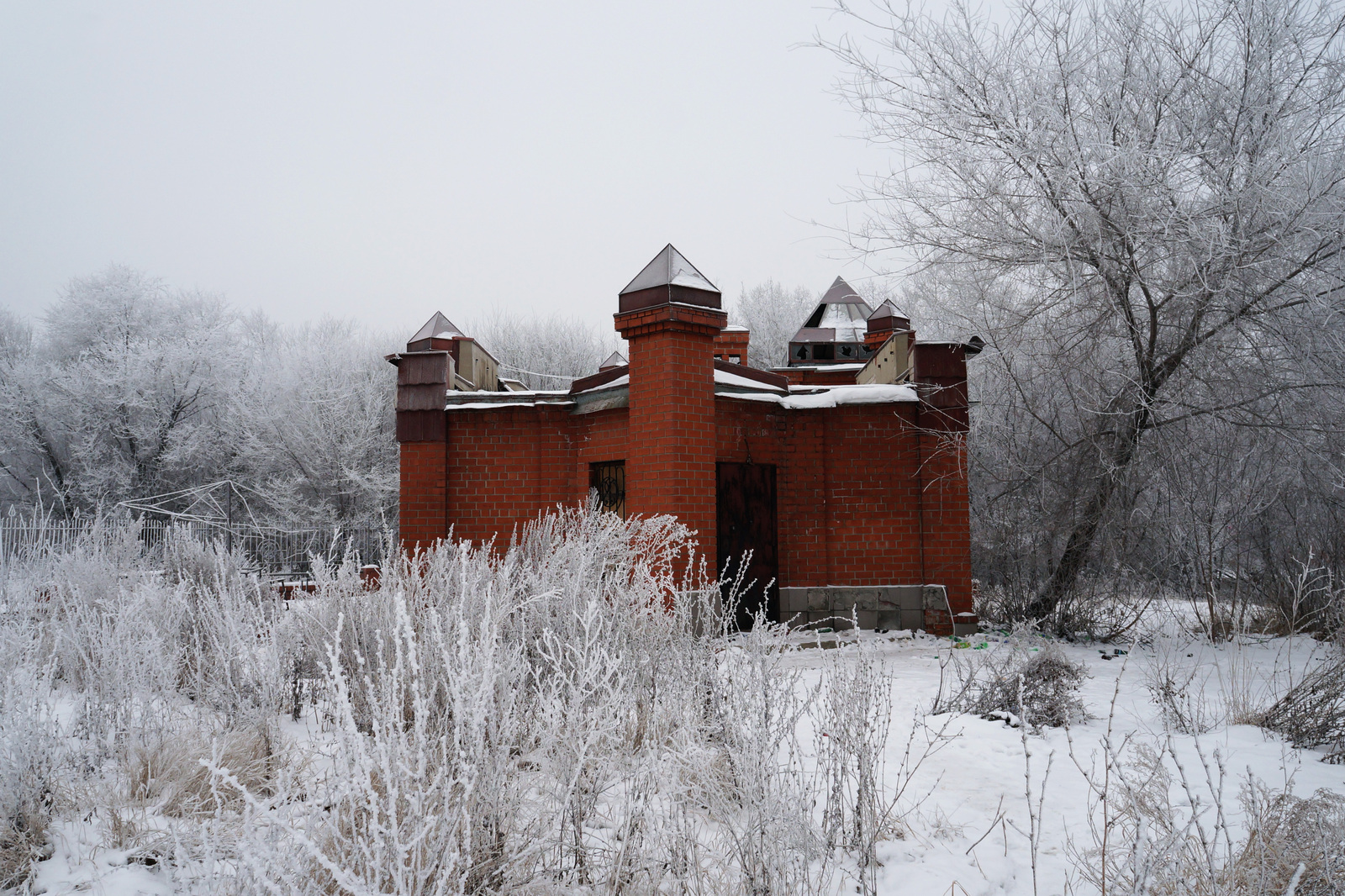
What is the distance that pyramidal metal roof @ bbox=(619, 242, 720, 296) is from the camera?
8.96m

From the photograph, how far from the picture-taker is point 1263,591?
1113cm

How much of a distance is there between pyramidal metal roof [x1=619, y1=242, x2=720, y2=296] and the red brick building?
2 cm

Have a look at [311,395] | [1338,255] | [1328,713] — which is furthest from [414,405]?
[311,395]

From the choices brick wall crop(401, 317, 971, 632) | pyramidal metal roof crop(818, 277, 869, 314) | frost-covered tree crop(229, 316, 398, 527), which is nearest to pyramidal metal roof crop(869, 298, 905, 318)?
pyramidal metal roof crop(818, 277, 869, 314)

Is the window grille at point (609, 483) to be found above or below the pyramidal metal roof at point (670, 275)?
below

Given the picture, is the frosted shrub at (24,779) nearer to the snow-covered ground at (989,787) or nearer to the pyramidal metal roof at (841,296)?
the snow-covered ground at (989,787)

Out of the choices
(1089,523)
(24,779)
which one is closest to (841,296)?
(1089,523)

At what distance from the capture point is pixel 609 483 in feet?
32.6

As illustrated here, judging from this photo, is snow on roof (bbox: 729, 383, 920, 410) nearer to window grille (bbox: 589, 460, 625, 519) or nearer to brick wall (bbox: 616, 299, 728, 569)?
brick wall (bbox: 616, 299, 728, 569)

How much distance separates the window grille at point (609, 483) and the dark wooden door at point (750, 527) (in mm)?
1265

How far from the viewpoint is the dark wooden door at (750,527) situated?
9.46 m

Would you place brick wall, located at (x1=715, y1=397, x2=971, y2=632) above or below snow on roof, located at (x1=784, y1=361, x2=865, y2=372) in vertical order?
below

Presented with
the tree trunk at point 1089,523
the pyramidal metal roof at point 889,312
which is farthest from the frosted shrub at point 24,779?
the pyramidal metal roof at point 889,312

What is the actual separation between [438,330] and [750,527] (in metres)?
9.07
